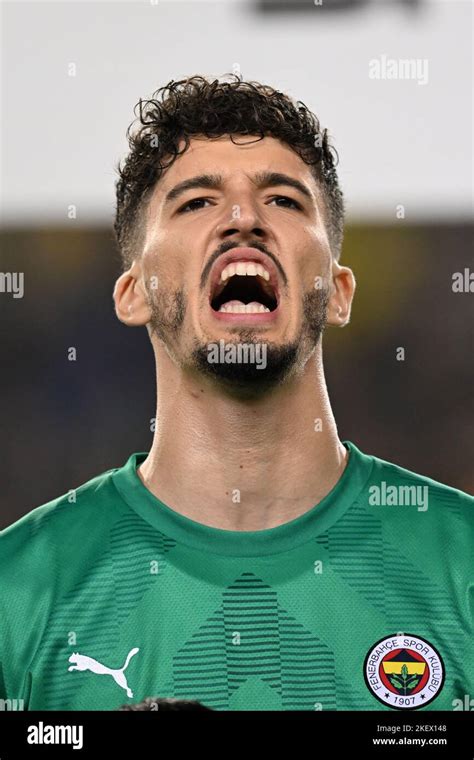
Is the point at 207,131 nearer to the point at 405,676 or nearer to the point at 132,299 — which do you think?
the point at 132,299

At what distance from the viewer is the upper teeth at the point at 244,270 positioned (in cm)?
266

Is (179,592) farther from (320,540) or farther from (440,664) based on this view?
(440,664)

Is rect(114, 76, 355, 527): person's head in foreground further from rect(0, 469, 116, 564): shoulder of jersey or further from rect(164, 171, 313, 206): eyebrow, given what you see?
rect(0, 469, 116, 564): shoulder of jersey

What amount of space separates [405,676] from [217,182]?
4.56 feet

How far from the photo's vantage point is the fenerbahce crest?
103 inches

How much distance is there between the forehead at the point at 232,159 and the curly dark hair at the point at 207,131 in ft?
0.07

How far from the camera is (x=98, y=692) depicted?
2.59 metres

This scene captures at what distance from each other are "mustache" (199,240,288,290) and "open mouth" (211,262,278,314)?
4 cm

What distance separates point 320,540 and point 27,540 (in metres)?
0.79

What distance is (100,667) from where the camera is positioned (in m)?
2.59

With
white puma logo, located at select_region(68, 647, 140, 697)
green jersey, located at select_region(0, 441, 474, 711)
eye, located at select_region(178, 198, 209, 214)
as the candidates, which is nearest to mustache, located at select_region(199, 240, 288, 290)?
eye, located at select_region(178, 198, 209, 214)

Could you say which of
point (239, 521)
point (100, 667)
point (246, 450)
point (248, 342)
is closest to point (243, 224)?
point (248, 342)

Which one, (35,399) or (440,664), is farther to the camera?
(35,399)
